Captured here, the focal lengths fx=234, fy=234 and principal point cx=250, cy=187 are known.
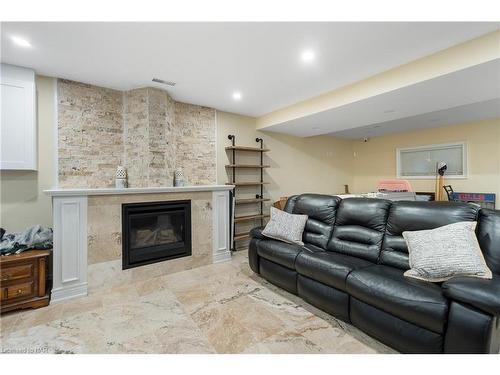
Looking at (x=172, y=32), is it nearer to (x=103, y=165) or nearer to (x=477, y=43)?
(x=103, y=165)

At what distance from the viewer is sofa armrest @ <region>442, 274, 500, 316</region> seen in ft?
4.16

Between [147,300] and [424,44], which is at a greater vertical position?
[424,44]

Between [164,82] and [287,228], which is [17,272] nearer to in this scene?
[164,82]

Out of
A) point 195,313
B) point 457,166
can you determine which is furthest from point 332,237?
point 457,166

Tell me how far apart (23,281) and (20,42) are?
2294mm

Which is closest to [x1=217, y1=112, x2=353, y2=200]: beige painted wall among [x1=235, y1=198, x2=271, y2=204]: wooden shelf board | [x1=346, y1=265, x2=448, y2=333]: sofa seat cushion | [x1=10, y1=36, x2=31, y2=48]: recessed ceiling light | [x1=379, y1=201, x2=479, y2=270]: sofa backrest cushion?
[x1=235, y1=198, x2=271, y2=204]: wooden shelf board

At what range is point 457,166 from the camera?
17.2 feet

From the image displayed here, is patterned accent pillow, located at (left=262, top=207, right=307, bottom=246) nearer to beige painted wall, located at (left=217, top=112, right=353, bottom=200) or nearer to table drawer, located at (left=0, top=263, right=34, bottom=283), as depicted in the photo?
beige painted wall, located at (left=217, top=112, right=353, bottom=200)

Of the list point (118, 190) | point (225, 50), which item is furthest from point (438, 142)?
point (118, 190)

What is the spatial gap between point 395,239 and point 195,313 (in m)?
2.03

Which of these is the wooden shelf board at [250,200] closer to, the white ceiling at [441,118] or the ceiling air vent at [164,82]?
the ceiling air vent at [164,82]

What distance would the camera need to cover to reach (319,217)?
291 centimetres

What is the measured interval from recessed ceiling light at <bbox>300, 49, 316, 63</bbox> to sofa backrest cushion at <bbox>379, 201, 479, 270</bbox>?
1.73 metres

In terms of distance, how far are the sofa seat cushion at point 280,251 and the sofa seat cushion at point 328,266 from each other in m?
0.09
